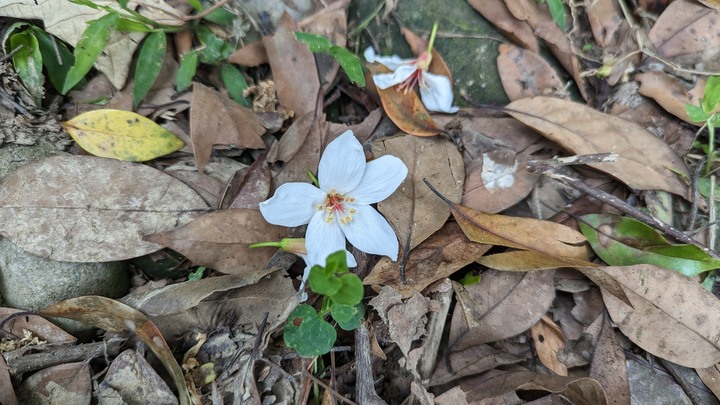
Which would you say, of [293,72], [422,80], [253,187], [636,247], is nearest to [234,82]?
[293,72]

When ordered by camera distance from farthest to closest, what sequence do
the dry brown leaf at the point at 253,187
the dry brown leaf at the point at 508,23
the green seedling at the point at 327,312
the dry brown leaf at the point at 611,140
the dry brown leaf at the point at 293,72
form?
the dry brown leaf at the point at 508,23, the dry brown leaf at the point at 293,72, the dry brown leaf at the point at 611,140, the dry brown leaf at the point at 253,187, the green seedling at the point at 327,312

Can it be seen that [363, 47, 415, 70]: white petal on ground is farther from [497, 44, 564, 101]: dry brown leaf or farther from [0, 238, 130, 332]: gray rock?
[0, 238, 130, 332]: gray rock

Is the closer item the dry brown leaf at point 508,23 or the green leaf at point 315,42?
the green leaf at point 315,42

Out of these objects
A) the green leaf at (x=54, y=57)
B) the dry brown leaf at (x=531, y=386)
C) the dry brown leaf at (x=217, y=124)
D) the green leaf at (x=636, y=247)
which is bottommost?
the dry brown leaf at (x=531, y=386)

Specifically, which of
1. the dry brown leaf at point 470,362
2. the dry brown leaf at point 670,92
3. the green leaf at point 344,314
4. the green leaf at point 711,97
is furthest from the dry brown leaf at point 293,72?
the green leaf at point 711,97

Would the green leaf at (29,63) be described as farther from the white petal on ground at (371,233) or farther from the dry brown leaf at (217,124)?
the white petal on ground at (371,233)

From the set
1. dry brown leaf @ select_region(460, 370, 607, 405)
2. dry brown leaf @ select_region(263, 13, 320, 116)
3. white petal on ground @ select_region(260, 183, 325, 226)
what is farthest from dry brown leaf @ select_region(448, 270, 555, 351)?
dry brown leaf @ select_region(263, 13, 320, 116)
